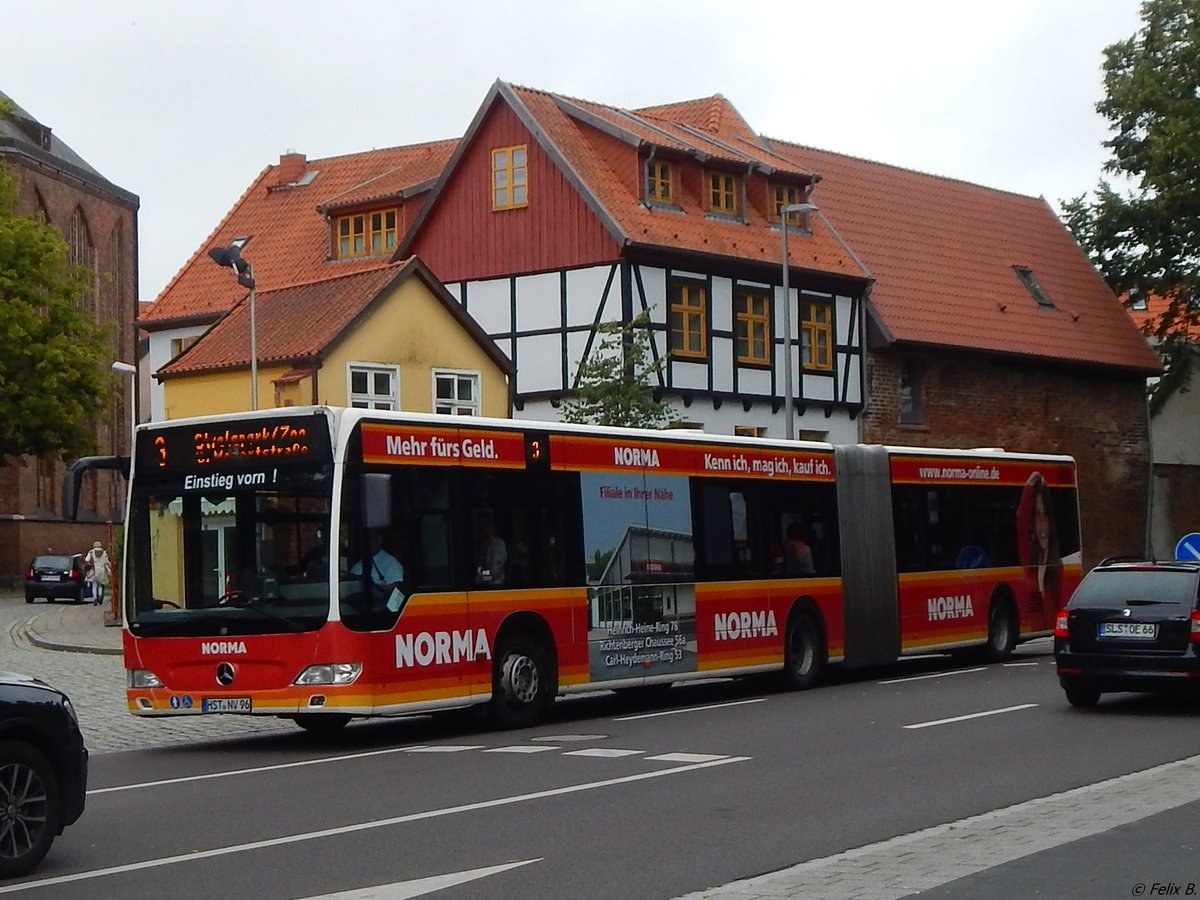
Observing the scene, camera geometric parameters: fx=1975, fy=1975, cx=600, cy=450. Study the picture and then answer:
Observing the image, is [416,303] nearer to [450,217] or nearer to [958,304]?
[450,217]

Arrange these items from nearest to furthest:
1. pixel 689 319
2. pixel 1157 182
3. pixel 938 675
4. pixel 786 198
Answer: pixel 938 675 → pixel 689 319 → pixel 786 198 → pixel 1157 182

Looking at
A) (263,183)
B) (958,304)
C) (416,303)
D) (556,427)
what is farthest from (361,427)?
(263,183)

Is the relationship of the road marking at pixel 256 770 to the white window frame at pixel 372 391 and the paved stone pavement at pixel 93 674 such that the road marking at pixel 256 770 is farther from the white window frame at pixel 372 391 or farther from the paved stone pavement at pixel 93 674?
the white window frame at pixel 372 391

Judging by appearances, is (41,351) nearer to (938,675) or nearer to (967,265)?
(967,265)

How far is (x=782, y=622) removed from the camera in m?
22.6

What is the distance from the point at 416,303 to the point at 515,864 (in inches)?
1207

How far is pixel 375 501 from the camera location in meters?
16.4

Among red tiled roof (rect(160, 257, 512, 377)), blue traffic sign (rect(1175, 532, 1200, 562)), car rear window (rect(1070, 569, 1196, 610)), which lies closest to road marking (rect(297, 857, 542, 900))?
car rear window (rect(1070, 569, 1196, 610))

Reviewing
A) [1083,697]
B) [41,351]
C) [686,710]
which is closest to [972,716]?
[1083,697]

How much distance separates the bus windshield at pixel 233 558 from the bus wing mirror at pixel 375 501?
321 millimetres

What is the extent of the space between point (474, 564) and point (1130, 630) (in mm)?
6250

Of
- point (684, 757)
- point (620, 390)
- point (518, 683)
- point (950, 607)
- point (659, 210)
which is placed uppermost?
point (659, 210)

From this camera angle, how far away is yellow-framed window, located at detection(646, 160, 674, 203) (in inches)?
1742

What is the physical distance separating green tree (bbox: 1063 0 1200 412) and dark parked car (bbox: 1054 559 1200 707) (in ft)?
120
